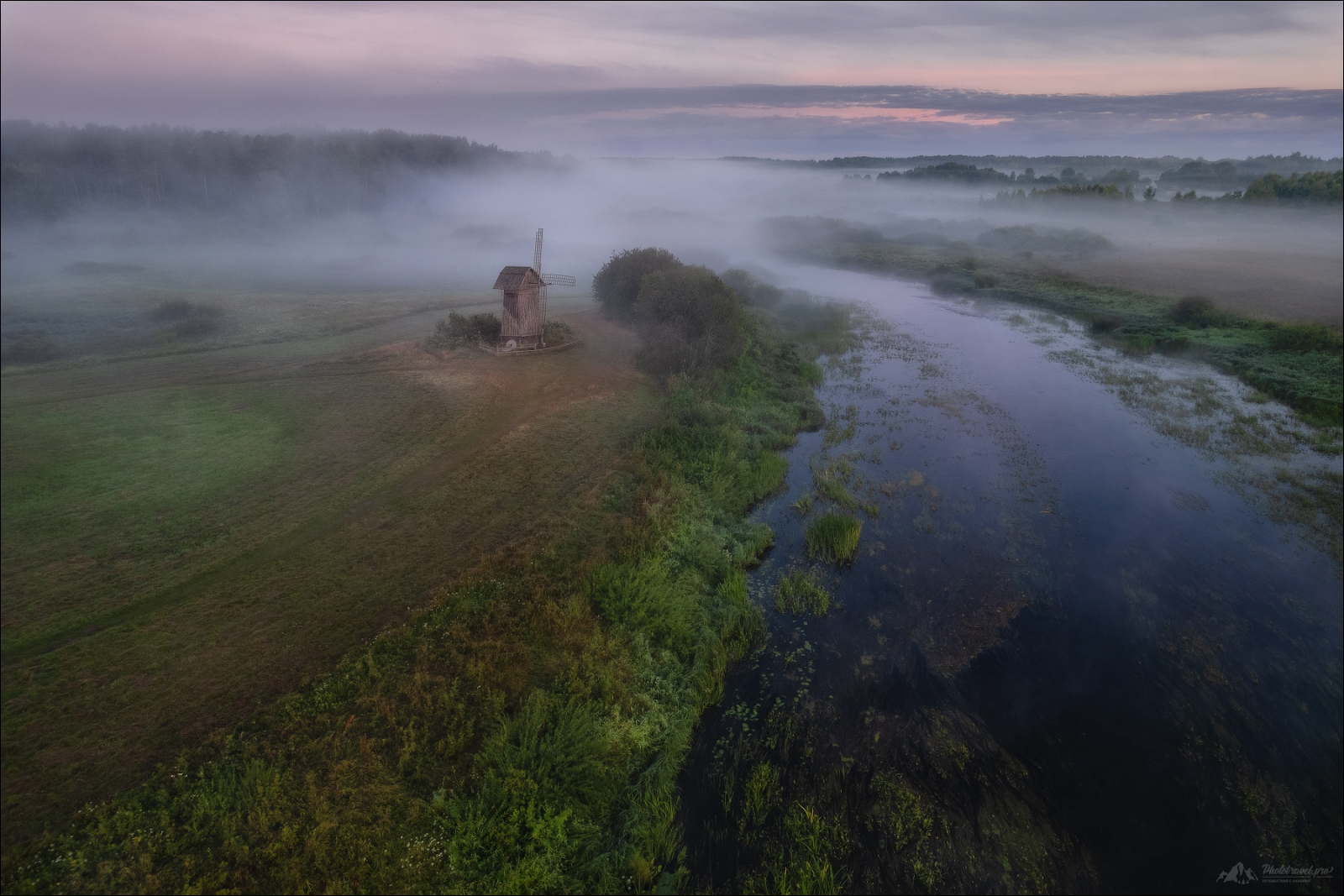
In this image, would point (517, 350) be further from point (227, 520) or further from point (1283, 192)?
point (1283, 192)

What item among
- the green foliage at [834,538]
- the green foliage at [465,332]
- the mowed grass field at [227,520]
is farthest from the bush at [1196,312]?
the green foliage at [465,332]

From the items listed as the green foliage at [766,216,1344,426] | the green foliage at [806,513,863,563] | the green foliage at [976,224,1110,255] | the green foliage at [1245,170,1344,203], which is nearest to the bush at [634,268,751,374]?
the green foliage at [806,513,863,563]

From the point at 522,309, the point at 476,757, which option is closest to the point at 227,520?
the point at 476,757

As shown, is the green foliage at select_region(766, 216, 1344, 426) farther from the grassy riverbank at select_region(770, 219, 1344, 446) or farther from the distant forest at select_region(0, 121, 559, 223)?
the distant forest at select_region(0, 121, 559, 223)

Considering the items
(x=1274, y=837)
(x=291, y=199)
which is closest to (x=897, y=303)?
(x=1274, y=837)

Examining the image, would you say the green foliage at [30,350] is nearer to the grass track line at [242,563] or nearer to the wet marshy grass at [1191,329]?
the grass track line at [242,563]

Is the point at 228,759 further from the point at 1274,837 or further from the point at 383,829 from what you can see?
the point at 1274,837
